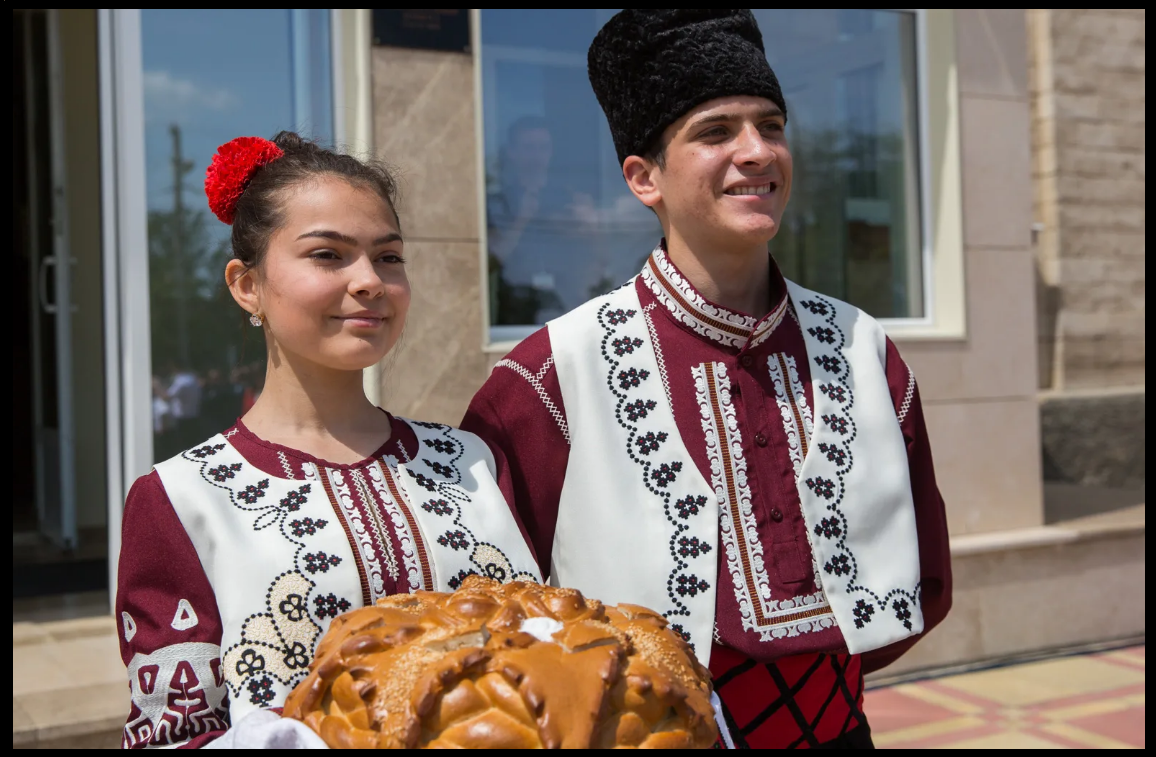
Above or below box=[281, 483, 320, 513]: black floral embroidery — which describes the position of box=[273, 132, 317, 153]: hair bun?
above

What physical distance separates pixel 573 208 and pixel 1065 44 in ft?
15.3

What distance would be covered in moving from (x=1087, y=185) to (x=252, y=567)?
7.72 meters

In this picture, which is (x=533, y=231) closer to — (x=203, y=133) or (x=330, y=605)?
(x=203, y=133)

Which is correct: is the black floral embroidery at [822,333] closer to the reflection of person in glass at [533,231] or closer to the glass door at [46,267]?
the reflection of person in glass at [533,231]

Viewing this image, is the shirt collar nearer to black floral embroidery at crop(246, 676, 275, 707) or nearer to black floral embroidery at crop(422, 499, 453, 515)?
black floral embroidery at crop(422, 499, 453, 515)

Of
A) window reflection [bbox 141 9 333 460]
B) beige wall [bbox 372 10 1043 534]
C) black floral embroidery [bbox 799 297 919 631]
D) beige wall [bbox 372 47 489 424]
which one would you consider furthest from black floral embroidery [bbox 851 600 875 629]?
beige wall [bbox 372 10 1043 534]

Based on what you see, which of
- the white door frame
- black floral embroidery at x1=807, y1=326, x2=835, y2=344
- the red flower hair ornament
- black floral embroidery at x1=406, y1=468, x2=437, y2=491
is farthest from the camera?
the white door frame

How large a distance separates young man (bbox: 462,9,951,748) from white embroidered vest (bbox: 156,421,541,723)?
0.29 metres

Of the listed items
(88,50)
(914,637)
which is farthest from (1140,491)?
(88,50)

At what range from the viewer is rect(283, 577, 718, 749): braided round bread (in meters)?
1.00

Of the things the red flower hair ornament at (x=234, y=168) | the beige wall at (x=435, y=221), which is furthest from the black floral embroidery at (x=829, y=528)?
the beige wall at (x=435, y=221)

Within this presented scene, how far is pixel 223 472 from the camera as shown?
150 cm

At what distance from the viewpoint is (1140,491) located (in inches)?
280

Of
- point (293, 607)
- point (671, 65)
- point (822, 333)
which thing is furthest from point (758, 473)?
point (293, 607)
